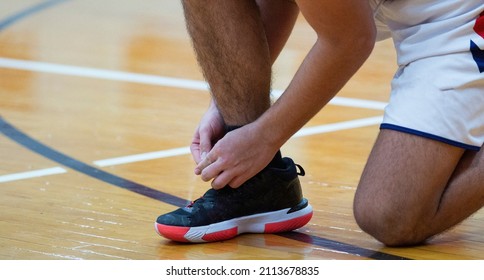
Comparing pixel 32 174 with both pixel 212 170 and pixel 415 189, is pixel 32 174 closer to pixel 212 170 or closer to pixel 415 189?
pixel 212 170

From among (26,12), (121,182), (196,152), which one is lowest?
(26,12)

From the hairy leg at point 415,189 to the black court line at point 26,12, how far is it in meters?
3.04

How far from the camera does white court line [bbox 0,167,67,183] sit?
2246 millimetres

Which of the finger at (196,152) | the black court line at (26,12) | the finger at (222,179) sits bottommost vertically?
the black court line at (26,12)

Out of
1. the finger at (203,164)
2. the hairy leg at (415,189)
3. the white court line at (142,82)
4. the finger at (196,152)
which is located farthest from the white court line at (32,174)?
the hairy leg at (415,189)

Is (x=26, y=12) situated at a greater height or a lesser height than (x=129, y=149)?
lesser

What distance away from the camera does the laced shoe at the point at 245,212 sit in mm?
1777

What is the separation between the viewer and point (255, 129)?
1.74m

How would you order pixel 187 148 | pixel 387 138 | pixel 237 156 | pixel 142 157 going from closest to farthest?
pixel 237 156 → pixel 387 138 → pixel 142 157 → pixel 187 148

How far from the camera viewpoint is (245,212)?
1835mm

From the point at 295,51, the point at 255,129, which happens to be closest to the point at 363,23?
the point at 255,129

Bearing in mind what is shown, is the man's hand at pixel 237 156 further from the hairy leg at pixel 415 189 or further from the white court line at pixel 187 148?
the white court line at pixel 187 148

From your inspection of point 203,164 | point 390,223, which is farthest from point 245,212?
point 390,223

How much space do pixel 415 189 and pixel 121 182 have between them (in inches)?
28.6
